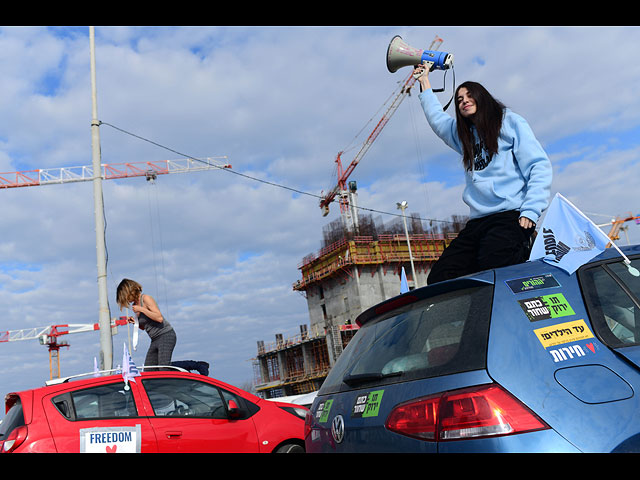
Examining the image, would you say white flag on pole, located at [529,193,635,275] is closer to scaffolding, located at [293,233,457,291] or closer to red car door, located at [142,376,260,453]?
red car door, located at [142,376,260,453]

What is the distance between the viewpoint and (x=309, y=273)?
75.3 m

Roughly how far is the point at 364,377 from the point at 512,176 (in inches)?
76.0

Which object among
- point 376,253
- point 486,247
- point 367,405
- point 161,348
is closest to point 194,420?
point 161,348

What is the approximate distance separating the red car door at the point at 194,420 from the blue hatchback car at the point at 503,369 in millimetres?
2914

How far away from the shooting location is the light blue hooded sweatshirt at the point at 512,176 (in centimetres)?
355

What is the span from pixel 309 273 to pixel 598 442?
241ft

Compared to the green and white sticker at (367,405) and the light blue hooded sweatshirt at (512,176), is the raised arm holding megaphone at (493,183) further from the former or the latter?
the green and white sticker at (367,405)

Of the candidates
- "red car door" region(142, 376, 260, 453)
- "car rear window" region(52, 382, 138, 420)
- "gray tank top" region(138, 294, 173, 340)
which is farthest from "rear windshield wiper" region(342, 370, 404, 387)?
"gray tank top" region(138, 294, 173, 340)

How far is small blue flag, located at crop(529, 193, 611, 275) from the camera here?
2572mm

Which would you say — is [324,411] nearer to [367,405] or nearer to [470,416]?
[367,405]

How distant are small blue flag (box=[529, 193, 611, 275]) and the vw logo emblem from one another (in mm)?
1161
